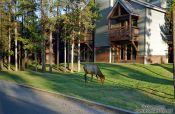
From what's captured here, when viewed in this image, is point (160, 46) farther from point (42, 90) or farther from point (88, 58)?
point (42, 90)

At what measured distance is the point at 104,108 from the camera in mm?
12633

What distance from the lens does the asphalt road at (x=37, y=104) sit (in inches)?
481

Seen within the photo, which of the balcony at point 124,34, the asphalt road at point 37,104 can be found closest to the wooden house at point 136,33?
the balcony at point 124,34

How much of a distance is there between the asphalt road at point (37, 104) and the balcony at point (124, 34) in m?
22.6

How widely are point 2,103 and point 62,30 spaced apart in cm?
2197

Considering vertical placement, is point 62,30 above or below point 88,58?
above

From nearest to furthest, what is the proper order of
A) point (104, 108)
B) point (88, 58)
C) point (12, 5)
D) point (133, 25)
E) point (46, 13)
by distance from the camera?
point (104, 108) < point (46, 13) < point (12, 5) < point (133, 25) < point (88, 58)

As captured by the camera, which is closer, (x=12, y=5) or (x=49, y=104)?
(x=49, y=104)

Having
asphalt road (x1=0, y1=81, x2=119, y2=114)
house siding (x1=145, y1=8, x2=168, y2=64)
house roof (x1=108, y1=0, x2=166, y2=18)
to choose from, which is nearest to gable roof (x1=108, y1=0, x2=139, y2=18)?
house roof (x1=108, y1=0, x2=166, y2=18)

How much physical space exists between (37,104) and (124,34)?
26546 mm

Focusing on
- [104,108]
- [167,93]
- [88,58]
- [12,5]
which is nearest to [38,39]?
[12,5]

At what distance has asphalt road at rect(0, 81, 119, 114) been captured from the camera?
1223 cm

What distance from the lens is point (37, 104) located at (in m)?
13.8

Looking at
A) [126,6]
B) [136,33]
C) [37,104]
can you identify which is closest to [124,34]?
[136,33]
